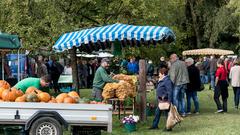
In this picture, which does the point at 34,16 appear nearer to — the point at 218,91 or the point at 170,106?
the point at 218,91

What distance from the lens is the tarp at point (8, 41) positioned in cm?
1680

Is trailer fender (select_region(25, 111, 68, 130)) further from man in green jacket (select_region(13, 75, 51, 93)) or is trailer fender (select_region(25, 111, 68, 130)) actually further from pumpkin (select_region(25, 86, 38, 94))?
man in green jacket (select_region(13, 75, 51, 93))

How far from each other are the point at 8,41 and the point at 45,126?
7.55 m

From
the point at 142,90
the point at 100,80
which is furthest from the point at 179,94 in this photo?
the point at 100,80

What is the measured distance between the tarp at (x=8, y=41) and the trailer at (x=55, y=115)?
23.5 feet

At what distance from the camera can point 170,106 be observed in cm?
1224

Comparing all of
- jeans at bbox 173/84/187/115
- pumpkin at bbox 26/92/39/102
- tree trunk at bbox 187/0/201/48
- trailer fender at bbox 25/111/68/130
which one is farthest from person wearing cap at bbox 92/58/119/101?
tree trunk at bbox 187/0/201/48

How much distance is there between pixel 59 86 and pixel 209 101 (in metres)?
9.18

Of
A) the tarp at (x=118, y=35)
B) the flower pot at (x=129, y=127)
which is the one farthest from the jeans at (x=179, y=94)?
the flower pot at (x=129, y=127)

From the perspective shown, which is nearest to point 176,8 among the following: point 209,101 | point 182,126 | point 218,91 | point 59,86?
point 59,86

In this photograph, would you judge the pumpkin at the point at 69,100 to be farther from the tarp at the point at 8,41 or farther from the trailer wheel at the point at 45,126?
the tarp at the point at 8,41

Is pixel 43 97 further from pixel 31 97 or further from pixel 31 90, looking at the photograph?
pixel 31 90

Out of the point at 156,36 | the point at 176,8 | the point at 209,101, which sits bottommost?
the point at 209,101

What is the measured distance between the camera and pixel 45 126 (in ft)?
33.3
